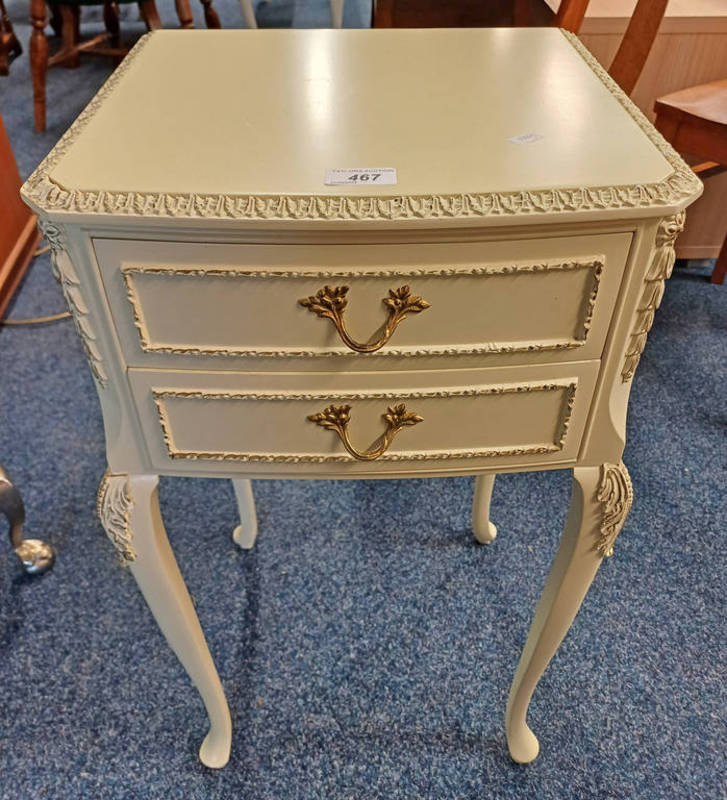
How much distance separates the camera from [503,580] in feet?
3.80

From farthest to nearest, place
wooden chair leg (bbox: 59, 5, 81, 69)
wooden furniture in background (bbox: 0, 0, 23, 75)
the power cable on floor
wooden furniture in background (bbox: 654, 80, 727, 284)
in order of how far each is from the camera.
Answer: wooden furniture in background (bbox: 0, 0, 23, 75) < wooden chair leg (bbox: 59, 5, 81, 69) < the power cable on floor < wooden furniture in background (bbox: 654, 80, 727, 284)

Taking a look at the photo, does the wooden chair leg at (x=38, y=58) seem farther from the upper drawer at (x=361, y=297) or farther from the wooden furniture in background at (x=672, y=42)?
the upper drawer at (x=361, y=297)

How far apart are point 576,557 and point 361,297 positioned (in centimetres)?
37

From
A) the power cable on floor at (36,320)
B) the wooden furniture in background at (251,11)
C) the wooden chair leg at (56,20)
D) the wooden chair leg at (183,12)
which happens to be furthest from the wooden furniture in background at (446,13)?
the wooden chair leg at (56,20)

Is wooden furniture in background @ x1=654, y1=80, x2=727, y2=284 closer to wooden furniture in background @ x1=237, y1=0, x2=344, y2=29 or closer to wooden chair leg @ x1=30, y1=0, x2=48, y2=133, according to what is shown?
wooden furniture in background @ x1=237, y1=0, x2=344, y2=29

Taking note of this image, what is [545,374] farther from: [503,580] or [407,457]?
[503,580]

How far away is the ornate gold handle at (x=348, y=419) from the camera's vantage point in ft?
2.10

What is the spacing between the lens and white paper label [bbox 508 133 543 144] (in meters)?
0.60

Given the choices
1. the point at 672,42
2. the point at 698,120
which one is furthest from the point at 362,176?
the point at 672,42

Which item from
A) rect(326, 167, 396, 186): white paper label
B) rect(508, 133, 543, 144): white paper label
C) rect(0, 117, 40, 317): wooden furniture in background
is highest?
rect(326, 167, 396, 186): white paper label

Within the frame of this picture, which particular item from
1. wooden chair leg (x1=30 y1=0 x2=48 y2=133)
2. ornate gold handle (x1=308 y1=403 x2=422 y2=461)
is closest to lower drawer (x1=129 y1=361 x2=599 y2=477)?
ornate gold handle (x1=308 y1=403 x2=422 y2=461)

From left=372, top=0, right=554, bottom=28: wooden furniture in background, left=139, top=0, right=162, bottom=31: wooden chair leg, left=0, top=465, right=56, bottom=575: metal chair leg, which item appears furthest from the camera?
left=139, top=0, right=162, bottom=31: wooden chair leg

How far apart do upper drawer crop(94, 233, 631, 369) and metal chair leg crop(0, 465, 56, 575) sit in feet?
1.98

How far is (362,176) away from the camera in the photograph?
55 cm
